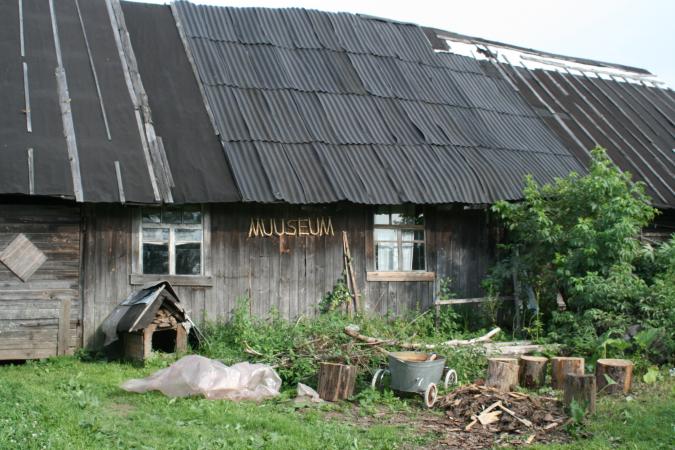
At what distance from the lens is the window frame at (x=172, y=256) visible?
1138 centimetres

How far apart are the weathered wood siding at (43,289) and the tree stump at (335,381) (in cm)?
417

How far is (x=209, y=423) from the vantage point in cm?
745

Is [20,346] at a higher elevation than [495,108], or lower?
lower

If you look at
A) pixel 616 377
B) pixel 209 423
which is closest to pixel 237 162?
pixel 209 423

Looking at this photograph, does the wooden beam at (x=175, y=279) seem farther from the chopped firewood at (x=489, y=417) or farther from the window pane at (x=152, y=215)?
the chopped firewood at (x=489, y=417)

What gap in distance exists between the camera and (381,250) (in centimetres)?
1322

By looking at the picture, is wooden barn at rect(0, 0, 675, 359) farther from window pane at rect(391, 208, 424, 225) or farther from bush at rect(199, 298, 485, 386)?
bush at rect(199, 298, 485, 386)

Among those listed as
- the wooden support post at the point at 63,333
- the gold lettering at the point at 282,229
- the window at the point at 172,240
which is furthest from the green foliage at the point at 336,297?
the wooden support post at the point at 63,333

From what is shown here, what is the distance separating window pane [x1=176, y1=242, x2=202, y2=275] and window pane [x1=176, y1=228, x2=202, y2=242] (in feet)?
0.30

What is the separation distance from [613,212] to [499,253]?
8.23 ft

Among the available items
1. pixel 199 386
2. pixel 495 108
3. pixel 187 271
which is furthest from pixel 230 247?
pixel 495 108

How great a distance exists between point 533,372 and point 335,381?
9.01 ft

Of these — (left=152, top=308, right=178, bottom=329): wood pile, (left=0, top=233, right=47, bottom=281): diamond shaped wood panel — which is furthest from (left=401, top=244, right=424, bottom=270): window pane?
(left=0, top=233, right=47, bottom=281): diamond shaped wood panel

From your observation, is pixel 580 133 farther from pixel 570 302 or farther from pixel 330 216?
pixel 330 216
